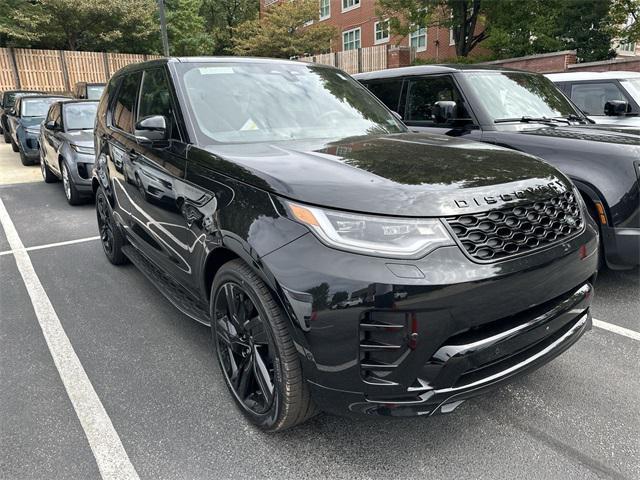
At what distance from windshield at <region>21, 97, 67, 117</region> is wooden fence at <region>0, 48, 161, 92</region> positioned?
1308 cm

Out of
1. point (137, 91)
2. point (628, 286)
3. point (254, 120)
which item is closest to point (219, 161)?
point (254, 120)

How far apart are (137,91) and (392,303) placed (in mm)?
3028

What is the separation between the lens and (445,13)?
755 inches

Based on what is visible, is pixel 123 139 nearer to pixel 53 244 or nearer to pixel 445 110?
pixel 53 244

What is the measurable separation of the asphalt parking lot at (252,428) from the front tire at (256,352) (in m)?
0.18

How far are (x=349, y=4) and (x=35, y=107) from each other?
80.4 ft

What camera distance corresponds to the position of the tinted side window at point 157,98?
3.13 metres

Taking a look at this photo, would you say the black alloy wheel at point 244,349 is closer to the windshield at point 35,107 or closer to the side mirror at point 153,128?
the side mirror at point 153,128

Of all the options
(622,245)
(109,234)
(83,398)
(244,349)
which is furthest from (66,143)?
(622,245)

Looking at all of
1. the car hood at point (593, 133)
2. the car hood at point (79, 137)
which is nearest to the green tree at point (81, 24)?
the car hood at point (79, 137)

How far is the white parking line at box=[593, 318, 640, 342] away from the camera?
3.44 m

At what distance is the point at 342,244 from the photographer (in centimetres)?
194

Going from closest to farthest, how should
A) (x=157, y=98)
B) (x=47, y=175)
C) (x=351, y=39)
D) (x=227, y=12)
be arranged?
1. (x=157, y=98)
2. (x=47, y=175)
3. (x=351, y=39)
4. (x=227, y=12)

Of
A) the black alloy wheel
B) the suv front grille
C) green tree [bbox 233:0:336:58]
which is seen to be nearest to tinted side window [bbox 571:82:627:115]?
the suv front grille
